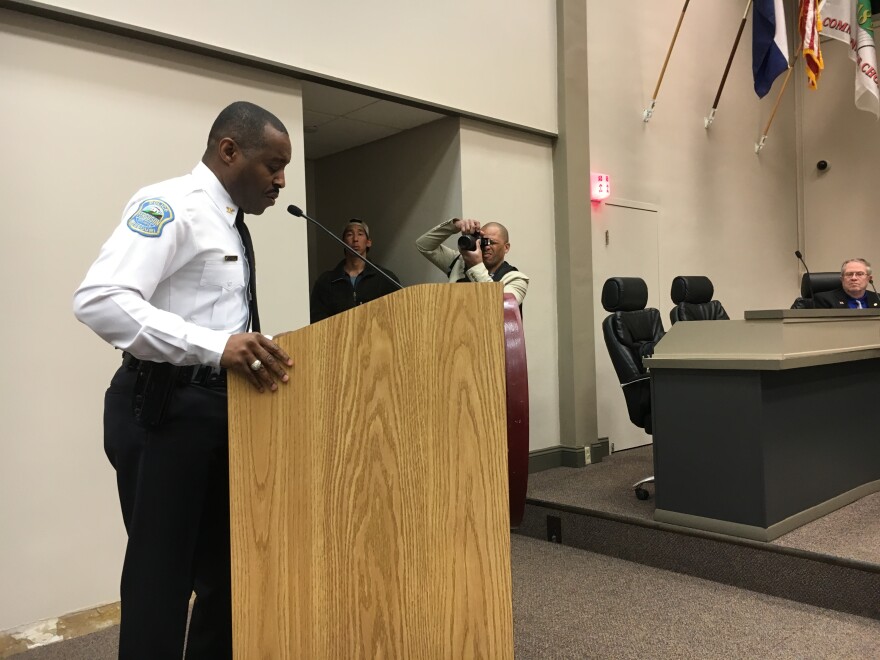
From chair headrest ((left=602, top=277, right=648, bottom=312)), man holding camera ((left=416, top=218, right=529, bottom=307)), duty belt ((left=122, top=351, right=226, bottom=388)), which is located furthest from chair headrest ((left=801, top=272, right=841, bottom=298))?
duty belt ((left=122, top=351, right=226, bottom=388))

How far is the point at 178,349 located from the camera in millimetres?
1053

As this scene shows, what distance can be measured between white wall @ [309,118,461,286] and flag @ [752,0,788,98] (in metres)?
2.97


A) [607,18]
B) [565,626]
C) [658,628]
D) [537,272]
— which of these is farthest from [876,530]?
[607,18]

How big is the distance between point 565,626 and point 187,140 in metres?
2.24

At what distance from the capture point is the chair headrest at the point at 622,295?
3475 mm

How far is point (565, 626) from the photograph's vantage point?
7.38 feet

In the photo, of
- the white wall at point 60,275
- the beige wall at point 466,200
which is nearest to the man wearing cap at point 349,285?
the beige wall at point 466,200

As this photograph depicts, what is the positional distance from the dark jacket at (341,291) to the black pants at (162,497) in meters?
2.23

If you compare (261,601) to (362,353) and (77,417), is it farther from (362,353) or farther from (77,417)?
(77,417)

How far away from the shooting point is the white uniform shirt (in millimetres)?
1038

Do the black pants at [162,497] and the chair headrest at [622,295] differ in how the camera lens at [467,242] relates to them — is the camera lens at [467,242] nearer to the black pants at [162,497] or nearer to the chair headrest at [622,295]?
the chair headrest at [622,295]

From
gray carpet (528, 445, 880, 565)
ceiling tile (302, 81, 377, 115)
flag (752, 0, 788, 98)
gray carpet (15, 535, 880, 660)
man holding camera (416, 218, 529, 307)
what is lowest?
gray carpet (15, 535, 880, 660)

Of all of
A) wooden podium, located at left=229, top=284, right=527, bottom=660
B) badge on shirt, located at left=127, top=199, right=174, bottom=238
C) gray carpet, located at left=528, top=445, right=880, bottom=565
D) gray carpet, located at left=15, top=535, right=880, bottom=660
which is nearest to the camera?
wooden podium, located at left=229, top=284, right=527, bottom=660

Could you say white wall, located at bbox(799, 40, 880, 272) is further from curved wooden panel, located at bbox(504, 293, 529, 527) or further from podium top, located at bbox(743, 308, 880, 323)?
curved wooden panel, located at bbox(504, 293, 529, 527)
